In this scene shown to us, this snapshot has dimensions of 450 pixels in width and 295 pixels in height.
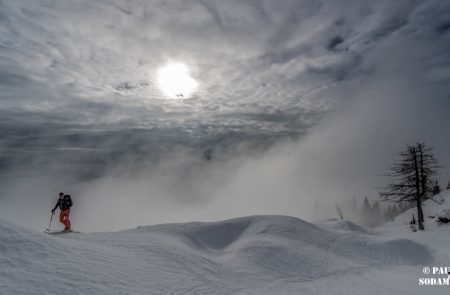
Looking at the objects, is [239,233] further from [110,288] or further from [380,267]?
[110,288]

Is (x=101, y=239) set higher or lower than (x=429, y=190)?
lower

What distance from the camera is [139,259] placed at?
12.2 meters

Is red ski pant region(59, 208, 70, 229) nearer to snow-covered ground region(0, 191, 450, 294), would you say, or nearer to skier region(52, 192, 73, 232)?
skier region(52, 192, 73, 232)

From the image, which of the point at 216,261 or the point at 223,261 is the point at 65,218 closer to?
the point at 216,261

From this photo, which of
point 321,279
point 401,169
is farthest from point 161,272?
point 401,169

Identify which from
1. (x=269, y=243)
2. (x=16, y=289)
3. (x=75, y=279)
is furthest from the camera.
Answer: (x=269, y=243)

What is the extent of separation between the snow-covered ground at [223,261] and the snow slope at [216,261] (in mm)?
32

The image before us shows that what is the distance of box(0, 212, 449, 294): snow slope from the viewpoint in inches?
350

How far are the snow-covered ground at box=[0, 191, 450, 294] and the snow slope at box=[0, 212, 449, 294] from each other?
0.03 meters

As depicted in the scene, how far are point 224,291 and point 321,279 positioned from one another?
637 centimetres

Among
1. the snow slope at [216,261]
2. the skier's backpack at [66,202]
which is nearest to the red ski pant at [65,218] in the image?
the skier's backpack at [66,202]

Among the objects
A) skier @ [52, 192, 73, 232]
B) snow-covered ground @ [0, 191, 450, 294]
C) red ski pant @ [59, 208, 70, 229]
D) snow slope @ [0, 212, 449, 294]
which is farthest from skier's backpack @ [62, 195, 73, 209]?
snow slope @ [0, 212, 449, 294]

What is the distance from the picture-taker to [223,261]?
610 inches

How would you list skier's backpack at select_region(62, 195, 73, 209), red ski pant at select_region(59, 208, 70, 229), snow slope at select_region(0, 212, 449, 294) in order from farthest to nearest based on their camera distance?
skier's backpack at select_region(62, 195, 73, 209), red ski pant at select_region(59, 208, 70, 229), snow slope at select_region(0, 212, 449, 294)
